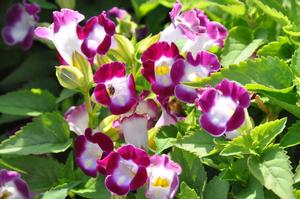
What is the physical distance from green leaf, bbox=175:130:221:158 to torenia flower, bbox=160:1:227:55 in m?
0.22

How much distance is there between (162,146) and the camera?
1289 millimetres

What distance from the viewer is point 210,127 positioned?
3.89 ft

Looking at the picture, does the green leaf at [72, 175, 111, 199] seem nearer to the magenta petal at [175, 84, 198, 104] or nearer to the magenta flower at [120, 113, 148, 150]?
the magenta flower at [120, 113, 148, 150]

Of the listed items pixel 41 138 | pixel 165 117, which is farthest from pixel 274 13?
pixel 41 138

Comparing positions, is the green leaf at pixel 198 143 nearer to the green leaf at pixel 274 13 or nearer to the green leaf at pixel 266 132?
the green leaf at pixel 266 132

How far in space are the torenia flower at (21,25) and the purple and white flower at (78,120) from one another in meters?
0.52

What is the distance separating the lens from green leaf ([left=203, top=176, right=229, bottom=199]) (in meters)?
1.19

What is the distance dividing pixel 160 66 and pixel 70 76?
0.17m

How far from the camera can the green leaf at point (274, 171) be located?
3.54ft

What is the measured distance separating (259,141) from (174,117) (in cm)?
25

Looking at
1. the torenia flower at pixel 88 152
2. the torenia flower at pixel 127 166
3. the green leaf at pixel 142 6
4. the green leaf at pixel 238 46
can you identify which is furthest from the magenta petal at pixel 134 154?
the green leaf at pixel 142 6

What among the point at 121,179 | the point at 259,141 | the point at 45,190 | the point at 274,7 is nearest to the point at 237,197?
the point at 259,141

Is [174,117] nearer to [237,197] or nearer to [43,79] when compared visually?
[237,197]

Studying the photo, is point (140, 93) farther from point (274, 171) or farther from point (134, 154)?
point (274, 171)
